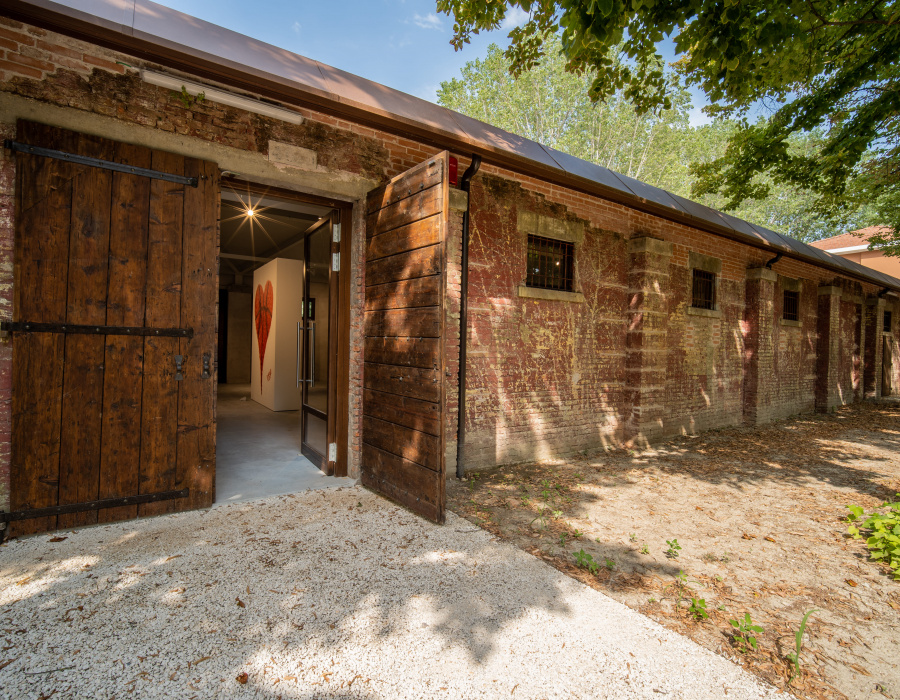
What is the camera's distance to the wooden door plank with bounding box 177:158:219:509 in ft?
11.3

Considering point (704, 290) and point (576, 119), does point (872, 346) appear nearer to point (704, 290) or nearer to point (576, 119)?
point (704, 290)

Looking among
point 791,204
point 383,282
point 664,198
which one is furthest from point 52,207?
point 791,204

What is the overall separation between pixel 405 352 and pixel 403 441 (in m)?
0.77

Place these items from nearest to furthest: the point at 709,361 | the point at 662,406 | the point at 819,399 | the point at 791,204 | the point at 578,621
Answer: the point at 578,621 → the point at 662,406 → the point at 709,361 → the point at 819,399 → the point at 791,204

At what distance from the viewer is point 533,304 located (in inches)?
220

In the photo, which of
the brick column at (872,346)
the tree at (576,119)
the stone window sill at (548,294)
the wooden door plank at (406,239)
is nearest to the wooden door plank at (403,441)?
the wooden door plank at (406,239)

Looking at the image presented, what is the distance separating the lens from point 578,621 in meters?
A: 2.36

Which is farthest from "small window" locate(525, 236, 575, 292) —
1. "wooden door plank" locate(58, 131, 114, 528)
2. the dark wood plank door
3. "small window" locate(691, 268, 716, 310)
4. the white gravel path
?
the dark wood plank door

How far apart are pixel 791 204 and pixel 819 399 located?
27477mm

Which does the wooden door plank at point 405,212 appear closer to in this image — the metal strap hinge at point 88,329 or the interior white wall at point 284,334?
the metal strap hinge at point 88,329

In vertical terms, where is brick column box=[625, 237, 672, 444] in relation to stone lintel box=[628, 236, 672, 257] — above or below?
below

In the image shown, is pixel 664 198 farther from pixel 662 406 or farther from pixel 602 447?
pixel 602 447

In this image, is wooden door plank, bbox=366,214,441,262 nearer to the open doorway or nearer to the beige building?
the open doorway

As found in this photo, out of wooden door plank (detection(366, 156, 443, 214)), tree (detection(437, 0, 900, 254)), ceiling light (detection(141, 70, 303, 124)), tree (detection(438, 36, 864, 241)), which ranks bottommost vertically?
wooden door plank (detection(366, 156, 443, 214))
